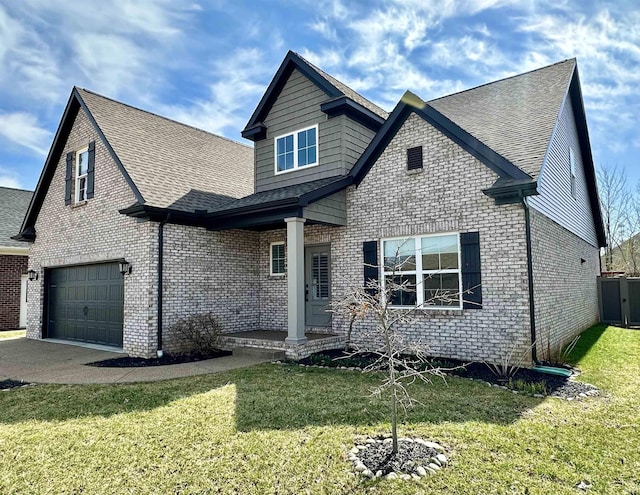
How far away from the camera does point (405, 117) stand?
9.21m

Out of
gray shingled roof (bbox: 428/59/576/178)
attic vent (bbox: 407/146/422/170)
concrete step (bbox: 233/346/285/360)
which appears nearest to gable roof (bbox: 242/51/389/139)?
gray shingled roof (bbox: 428/59/576/178)

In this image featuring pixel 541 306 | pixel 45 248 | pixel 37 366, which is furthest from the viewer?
pixel 45 248

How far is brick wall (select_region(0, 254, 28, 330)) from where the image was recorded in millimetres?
16594

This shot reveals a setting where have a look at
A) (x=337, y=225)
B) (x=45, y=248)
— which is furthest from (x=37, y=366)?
(x=337, y=225)

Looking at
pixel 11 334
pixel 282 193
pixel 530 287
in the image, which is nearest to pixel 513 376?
pixel 530 287

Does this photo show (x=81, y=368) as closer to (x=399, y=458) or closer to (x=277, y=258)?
(x=277, y=258)

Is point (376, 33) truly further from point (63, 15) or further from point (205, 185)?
point (63, 15)

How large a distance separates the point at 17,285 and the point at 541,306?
18953 mm

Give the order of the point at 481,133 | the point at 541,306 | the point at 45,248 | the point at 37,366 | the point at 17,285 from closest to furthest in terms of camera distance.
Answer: the point at 541,306 < the point at 37,366 < the point at 481,133 < the point at 45,248 < the point at 17,285

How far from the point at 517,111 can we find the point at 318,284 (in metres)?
6.57

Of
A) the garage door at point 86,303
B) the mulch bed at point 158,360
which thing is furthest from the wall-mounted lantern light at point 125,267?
the mulch bed at point 158,360

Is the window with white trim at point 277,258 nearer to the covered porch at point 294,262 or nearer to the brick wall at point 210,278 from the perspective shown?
the covered porch at point 294,262

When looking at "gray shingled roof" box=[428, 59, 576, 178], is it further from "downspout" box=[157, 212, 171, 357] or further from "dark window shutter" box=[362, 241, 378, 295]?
"downspout" box=[157, 212, 171, 357]

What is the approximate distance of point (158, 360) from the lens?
919 centimetres
